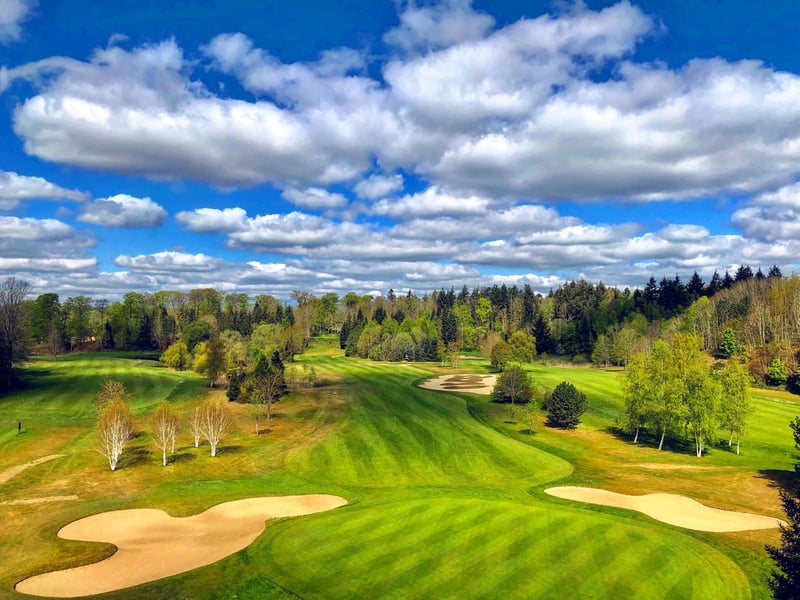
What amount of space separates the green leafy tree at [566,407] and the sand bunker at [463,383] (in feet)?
94.0

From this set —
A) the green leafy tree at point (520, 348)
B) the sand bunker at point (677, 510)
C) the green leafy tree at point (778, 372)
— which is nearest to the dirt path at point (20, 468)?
the sand bunker at point (677, 510)

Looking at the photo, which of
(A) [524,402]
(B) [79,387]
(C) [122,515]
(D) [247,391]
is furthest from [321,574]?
(B) [79,387]

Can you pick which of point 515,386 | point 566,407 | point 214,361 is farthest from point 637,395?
point 214,361

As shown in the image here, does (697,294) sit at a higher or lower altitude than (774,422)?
higher

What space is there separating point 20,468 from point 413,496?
1447 inches

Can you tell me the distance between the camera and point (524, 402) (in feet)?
305

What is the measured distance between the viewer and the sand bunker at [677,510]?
36938 millimetres

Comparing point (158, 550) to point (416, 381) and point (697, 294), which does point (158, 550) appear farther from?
point (697, 294)

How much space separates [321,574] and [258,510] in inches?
519

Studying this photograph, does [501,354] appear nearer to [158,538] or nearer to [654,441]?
[654,441]

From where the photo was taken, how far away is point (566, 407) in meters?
74.2

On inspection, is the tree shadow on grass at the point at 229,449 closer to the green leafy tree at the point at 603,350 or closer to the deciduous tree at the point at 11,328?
the deciduous tree at the point at 11,328

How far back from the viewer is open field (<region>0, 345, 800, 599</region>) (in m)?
27.1

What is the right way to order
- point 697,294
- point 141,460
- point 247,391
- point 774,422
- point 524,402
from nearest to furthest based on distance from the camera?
point 141,460 → point 774,422 → point 247,391 → point 524,402 → point 697,294
